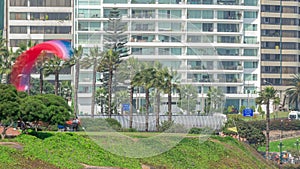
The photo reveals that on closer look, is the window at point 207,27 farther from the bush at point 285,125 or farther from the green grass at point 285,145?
the green grass at point 285,145

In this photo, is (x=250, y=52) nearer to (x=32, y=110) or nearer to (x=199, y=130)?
(x=199, y=130)

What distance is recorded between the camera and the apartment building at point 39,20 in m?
169

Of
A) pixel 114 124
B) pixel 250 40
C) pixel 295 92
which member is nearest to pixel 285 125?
pixel 295 92

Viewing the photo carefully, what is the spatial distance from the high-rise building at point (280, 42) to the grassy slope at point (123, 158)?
271 feet

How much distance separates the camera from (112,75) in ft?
266

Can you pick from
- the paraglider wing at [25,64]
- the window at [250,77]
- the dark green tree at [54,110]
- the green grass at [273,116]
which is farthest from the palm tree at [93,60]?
the window at [250,77]

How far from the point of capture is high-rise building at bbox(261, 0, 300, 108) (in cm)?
18138

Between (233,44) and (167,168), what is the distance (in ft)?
314

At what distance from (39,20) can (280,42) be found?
174ft

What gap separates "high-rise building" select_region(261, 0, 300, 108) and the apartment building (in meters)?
43.0


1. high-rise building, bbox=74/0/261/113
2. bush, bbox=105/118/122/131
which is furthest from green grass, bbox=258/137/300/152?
bush, bbox=105/118/122/131

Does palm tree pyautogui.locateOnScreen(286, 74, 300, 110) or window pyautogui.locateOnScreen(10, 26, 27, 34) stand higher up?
window pyautogui.locateOnScreen(10, 26, 27, 34)

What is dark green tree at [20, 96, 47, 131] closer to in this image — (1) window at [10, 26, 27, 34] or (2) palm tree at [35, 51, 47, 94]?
(2) palm tree at [35, 51, 47, 94]

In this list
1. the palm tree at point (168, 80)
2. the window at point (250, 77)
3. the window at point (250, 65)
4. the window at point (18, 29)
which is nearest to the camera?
the palm tree at point (168, 80)
